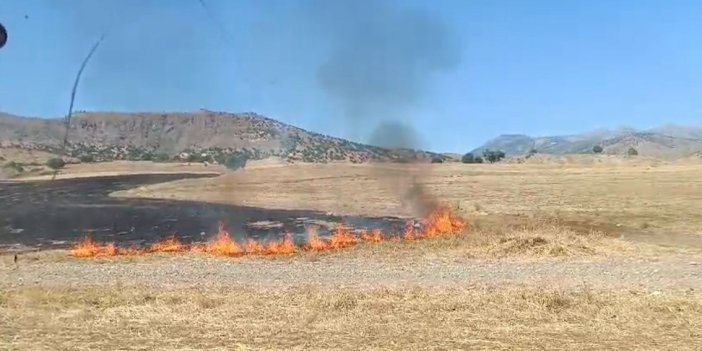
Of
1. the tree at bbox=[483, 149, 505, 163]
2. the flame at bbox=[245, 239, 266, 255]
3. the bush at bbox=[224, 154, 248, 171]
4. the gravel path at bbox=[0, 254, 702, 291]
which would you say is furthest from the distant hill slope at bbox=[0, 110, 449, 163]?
the gravel path at bbox=[0, 254, 702, 291]

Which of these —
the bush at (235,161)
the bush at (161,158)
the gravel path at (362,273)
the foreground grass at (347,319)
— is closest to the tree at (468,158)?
the bush at (235,161)

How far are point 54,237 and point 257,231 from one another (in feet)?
34.0

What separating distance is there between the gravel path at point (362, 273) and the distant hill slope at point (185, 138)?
71.1 ft

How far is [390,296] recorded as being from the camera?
17.9m

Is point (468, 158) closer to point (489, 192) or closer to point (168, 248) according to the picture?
point (489, 192)

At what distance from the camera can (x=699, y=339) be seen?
542 inches

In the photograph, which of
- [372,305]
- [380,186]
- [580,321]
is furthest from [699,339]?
[380,186]

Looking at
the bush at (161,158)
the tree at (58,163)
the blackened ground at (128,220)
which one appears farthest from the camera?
the bush at (161,158)

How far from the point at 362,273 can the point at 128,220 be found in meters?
30.6

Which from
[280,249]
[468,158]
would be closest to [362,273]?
[280,249]

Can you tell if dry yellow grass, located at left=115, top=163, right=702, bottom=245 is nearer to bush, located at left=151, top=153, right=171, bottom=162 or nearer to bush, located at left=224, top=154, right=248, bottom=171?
bush, located at left=224, top=154, right=248, bottom=171

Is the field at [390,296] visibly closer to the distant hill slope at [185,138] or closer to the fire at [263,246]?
the fire at [263,246]

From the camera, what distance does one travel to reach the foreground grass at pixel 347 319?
A: 44.5 ft

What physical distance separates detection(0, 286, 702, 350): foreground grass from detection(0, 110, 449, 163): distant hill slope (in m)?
29.8
